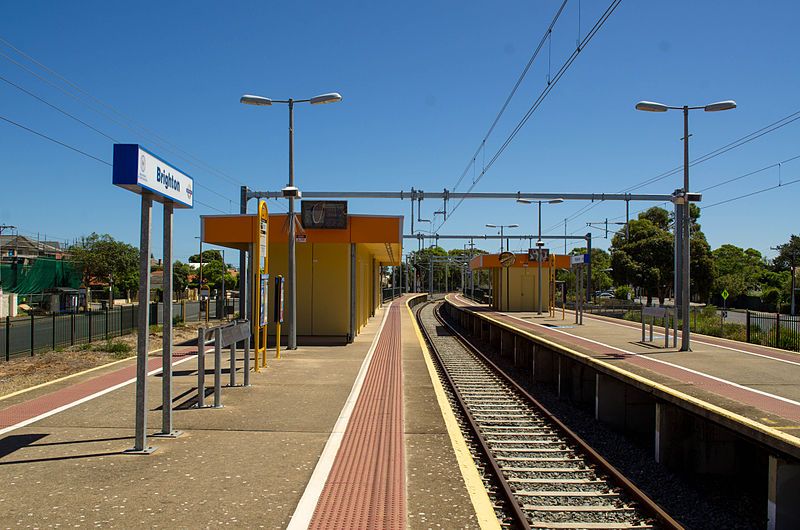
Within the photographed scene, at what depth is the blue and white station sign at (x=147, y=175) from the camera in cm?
615

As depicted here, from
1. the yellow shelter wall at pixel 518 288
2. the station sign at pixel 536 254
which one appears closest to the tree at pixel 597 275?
the yellow shelter wall at pixel 518 288

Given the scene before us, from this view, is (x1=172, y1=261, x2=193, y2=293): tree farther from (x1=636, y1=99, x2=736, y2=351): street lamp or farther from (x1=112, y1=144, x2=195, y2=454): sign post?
(x1=112, y1=144, x2=195, y2=454): sign post

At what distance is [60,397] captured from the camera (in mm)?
9828

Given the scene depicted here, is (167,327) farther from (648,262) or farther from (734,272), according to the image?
(734,272)

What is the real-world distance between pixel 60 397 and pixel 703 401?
9311mm

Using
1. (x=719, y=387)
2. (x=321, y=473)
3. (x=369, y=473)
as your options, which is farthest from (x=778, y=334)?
(x=321, y=473)

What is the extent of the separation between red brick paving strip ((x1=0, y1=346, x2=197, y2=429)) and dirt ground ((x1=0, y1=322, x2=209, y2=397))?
3.82ft

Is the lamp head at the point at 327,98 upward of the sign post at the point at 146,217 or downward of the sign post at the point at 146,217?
upward

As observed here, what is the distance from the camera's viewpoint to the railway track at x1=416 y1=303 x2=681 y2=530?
610 centimetres

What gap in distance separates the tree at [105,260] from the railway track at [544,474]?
50603mm

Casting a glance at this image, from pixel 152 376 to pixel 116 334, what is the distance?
12457 mm

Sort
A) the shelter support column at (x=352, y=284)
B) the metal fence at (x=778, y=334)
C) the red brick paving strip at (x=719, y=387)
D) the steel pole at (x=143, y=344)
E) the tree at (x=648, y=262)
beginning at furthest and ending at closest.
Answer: the tree at (x=648, y=262) < the shelter support column at (x=352, y=284) < the metal fence at (x=778, y=334) < the red brick paving strip at (x=719, y=387) < the steel pole at (x=143, y=344)

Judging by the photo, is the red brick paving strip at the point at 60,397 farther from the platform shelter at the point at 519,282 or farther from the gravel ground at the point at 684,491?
the platform shelter at the point at 519,282

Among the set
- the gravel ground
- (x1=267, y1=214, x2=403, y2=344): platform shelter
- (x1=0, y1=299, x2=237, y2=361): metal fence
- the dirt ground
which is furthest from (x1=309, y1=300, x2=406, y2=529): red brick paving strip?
(x1=0, y1=299, x2=237, y2=361): metal fence
